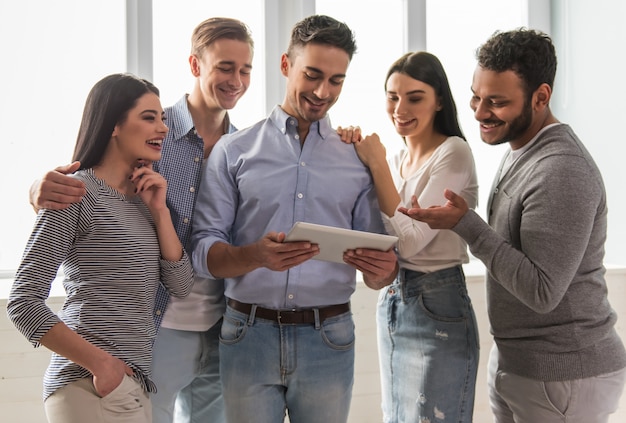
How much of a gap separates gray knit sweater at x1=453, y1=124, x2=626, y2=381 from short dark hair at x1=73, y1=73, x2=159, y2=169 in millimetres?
925

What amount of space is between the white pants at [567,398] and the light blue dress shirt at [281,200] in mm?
539

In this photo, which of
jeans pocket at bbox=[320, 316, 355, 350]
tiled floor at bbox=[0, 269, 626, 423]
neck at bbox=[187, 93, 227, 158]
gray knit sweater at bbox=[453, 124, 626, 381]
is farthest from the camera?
tiled floor at bbox=[0, 269, 626, 423]

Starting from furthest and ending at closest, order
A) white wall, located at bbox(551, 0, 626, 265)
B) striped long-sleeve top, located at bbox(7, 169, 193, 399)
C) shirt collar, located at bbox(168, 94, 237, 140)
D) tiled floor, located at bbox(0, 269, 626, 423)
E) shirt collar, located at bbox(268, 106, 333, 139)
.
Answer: white wall, located at bbox(551, 0, 626, 265)
tiled floor, located at bbox(0, 269, 626, 423)
shirt collar, located at bbox(168, 94, 237, 140)
shirt collar, located at bbox(268, 106, 333, 139)
striped long-sleeve top, located at bbox(7, 169, 193, 399)

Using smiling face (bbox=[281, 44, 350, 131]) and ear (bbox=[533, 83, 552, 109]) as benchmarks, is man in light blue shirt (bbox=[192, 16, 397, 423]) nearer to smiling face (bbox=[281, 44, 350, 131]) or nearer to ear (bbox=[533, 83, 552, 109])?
smiling face (bbox=[281, 44, 350, 131])

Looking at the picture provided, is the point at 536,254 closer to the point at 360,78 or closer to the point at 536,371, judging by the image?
the point at 536,371

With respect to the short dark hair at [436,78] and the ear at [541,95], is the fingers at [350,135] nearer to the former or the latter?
the short dark hair at [436,78]

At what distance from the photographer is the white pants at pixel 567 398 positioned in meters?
1.73

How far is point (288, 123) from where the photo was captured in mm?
1899

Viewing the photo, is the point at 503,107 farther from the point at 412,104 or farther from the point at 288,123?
the point at 288,123

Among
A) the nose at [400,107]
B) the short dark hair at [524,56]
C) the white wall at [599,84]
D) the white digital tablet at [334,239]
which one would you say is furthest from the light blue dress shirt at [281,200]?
the white wall at [599,84]

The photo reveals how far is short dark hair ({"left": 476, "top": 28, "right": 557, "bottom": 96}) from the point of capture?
1.83 metres

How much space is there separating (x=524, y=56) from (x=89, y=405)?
141cm

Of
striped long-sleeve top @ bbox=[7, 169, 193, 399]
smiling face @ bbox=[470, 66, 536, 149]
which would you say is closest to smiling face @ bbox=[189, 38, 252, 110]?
striped long-sleeve top @ bbox=[7, 169, 193, 399]

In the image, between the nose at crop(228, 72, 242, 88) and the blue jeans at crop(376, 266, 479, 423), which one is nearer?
the blue jeans at crop(376, 266, 479, 423)
